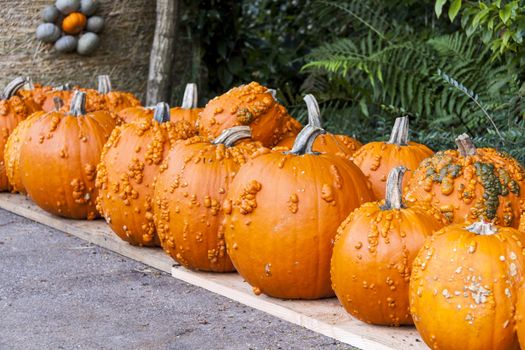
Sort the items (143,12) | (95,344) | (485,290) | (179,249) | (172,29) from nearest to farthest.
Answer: (485,290) → (95,344) → (179,249) → (172,29) → (143,12)

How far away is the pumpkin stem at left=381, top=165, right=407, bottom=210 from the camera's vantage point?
3.27 m

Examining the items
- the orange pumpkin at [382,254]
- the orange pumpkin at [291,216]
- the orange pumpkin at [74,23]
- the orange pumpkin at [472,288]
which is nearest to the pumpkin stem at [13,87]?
the orange pumpkin at [74,23]

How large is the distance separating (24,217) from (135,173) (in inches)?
50.7

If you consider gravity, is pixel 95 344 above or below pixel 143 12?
below

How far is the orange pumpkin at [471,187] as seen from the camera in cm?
340

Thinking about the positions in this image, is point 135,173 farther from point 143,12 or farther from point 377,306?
point 143,12

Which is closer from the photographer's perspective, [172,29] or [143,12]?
[172,29]

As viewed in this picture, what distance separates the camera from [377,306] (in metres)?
3.25

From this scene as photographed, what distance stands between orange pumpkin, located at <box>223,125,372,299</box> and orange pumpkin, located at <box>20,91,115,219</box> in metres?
1.33

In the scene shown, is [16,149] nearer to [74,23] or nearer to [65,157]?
[65,157]

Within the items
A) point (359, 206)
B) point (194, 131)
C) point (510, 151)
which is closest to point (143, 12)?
point (194, 131)

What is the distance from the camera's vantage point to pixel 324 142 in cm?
424

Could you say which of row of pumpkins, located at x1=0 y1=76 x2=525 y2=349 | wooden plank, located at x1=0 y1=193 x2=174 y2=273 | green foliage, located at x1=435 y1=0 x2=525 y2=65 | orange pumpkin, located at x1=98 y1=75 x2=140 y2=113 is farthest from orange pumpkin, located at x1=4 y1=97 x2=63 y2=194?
green foliage, located at x1=435 y1=0 x2=525 y2=65

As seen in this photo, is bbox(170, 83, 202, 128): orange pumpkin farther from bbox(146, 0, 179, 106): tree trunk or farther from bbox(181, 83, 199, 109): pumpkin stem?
bbox(146, 0, 179, 106): tree trunk
